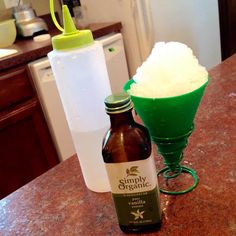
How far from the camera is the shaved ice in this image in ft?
1.54

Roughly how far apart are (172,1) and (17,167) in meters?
1.39

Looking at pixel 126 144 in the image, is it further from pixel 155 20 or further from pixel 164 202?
pixel 155 20

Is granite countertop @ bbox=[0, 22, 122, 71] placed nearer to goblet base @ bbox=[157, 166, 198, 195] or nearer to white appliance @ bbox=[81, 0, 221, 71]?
white appliance @ bbox=[81, 0, 221, 71]

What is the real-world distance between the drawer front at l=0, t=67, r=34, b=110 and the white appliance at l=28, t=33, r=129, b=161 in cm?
4

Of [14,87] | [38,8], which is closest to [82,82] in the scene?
[14,87]

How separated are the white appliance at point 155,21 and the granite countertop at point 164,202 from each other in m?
1.43

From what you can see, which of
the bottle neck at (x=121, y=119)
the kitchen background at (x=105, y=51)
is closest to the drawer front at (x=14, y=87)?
the kitchen background at (x=105, y=51)

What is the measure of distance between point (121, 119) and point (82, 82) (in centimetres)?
12

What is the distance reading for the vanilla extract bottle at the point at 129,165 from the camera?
0.43m

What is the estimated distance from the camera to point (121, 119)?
1.48 feet

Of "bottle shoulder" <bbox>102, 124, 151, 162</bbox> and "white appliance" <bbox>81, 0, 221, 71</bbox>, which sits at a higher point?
"bottle shoulder" <bbox>102, 124, 151, 162</bbox>

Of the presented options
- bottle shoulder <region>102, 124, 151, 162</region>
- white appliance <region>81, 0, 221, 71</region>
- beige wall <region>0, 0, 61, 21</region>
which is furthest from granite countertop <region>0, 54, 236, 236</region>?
beige wall <region>0, 0, 61, 21</region>

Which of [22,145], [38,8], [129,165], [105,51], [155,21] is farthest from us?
[38,8]

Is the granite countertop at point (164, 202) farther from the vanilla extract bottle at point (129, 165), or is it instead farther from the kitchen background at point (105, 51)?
the kitchen background at point (105, 51)
